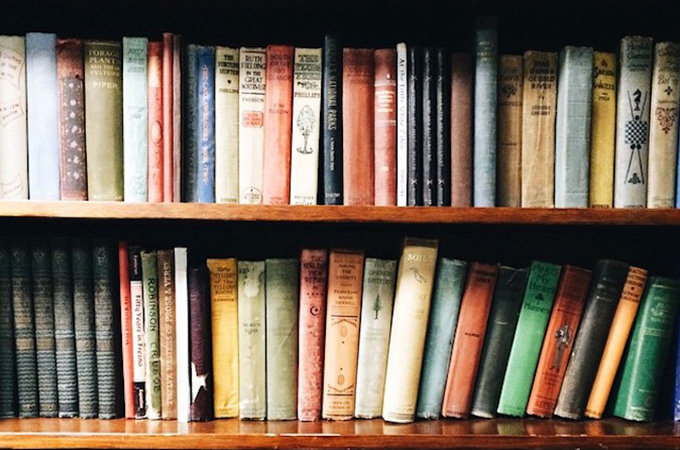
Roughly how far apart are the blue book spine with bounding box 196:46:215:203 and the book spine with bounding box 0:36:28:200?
0.24 metres

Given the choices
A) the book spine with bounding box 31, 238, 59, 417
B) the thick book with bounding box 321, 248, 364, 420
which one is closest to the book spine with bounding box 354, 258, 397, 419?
the thick book with bounding box 321, 248, 364, 420

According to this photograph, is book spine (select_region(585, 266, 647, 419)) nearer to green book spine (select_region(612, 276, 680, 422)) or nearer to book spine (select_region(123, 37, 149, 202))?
green book spine (select_region(612, 276, 680, 422))

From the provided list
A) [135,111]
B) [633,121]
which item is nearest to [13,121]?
[135,111]

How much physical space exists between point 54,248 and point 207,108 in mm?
304

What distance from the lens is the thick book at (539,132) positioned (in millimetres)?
1011

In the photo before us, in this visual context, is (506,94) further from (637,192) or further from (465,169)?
(637,192)

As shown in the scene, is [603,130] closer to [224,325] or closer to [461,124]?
[461,124]

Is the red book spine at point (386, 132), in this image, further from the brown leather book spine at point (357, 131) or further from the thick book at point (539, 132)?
the thick book at point (539, 132)

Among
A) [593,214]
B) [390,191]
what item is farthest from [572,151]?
[390,191]

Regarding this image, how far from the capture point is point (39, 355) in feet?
3.32

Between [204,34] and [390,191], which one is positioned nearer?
[390,191]

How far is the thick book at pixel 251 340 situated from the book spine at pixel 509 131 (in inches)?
15.0

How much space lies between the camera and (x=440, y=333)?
1.03 m

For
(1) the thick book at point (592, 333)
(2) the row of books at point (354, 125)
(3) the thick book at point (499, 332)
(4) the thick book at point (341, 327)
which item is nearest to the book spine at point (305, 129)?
(2) the row of books at point (354, 125)
